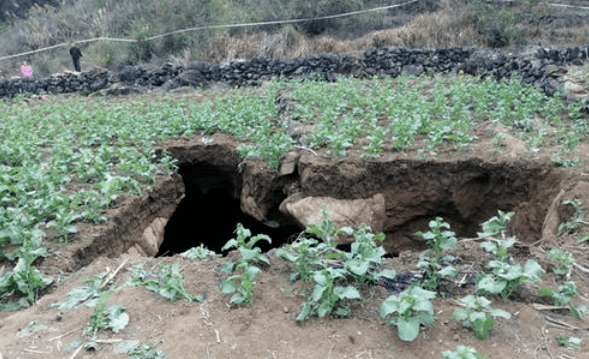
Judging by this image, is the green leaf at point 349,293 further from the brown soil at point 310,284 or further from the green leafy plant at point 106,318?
the green leafy plant at point 106,318

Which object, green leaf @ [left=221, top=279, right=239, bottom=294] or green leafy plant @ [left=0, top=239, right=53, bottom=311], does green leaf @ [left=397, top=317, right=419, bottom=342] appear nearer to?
green leaf @ [left=221, top=279, right=239, bottom=294]

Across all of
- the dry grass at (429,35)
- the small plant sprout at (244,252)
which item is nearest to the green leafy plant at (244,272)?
the small plant sprout at (244,252)

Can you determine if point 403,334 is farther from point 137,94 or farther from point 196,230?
point 137,94

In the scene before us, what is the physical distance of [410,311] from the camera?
7.82ft

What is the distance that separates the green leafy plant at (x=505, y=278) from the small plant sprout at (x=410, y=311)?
43cm

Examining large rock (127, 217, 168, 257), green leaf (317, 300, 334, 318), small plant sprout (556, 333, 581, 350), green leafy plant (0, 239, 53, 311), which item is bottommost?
large rock (127, 217, 168, 257)

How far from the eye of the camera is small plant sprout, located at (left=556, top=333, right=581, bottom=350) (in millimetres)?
2389

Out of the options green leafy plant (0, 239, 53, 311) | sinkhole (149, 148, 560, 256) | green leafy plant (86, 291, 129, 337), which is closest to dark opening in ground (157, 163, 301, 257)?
sinkhole (149, 148, 560, 256)

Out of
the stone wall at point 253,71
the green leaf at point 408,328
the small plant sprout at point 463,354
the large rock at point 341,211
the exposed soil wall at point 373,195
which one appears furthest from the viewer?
the stone wall at point 253,71

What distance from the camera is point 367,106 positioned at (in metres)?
8.14

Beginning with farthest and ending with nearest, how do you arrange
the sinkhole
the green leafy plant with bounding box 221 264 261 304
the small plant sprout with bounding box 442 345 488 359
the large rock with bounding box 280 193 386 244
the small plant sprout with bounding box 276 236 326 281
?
the large rock with bounding box 280 193 386 244
the sinkhole
the small plant sprout with bounding box 276 236 326 281
the green leafy plant with bounding box 221 264 261 304
the small plant sprout with bounding box 442 345 488 359

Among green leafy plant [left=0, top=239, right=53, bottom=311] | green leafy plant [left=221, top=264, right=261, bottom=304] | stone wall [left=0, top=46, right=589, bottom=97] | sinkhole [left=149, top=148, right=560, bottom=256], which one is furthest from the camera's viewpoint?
stone wall [left=0, top=46, right=589, bottom=97]

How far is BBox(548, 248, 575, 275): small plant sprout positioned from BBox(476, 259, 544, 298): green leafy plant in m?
0.44

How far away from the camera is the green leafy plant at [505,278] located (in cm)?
260
